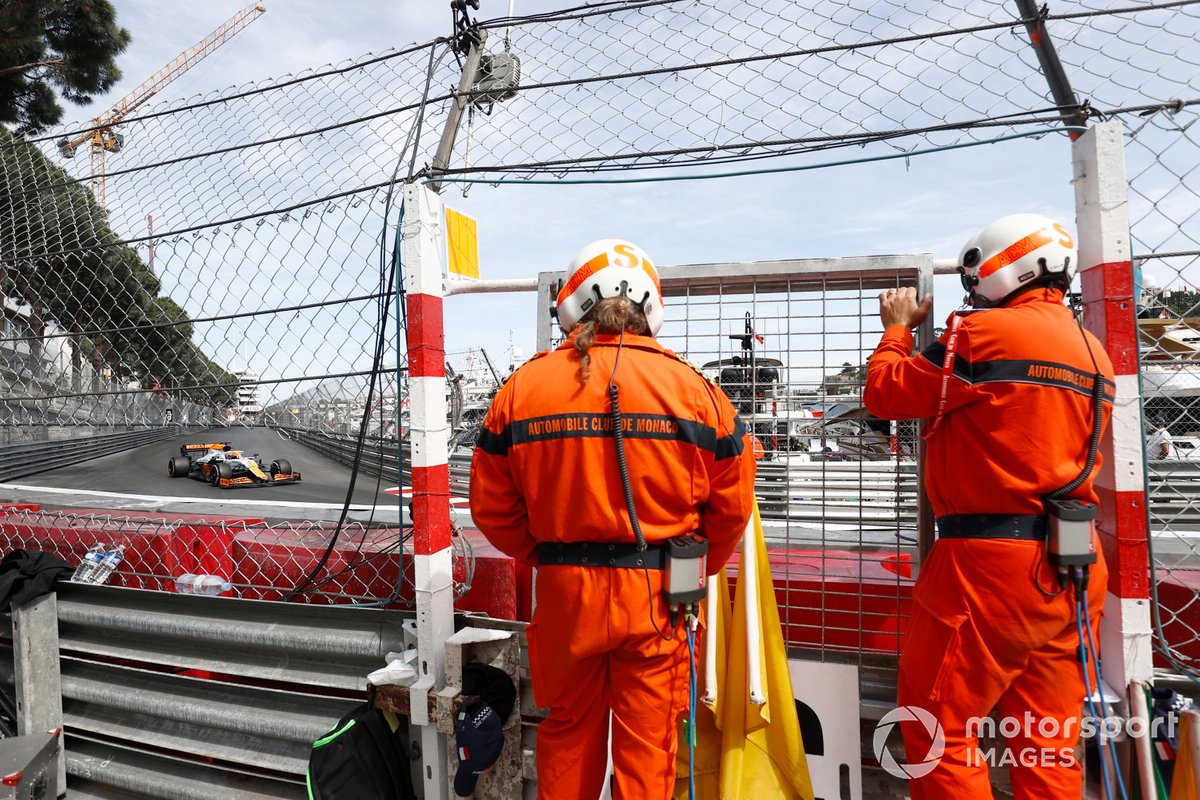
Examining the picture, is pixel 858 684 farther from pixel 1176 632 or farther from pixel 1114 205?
pixel 1114 205

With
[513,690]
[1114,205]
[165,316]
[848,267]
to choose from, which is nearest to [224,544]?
[165,316]

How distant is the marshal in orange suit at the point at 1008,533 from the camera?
177cm

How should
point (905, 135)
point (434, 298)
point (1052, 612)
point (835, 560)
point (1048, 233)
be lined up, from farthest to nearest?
1. point (835, 560)
2. point (434, 298)
3. point (905, 135)
4. point (1048, 233)
5. point (1052, 612)

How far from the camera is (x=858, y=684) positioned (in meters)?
2.23

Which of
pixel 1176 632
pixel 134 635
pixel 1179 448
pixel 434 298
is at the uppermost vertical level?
pixel 434 298

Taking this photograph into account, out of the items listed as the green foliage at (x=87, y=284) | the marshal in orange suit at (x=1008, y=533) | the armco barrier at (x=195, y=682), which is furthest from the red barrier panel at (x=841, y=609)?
the green foliage at (x=87, y=284)

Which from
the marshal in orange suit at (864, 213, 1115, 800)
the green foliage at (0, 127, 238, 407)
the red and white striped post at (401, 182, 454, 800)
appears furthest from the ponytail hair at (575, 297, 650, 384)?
the green foliage at (0, 127, 238, 407)

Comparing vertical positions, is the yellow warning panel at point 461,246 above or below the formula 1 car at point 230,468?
above

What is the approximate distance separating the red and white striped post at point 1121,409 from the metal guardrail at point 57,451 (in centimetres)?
612

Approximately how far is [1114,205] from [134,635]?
424cm

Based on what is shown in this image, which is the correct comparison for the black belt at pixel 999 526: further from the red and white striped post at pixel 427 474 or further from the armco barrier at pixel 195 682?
the armco barrier at pixel 195 682

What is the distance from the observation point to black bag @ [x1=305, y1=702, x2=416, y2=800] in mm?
2137

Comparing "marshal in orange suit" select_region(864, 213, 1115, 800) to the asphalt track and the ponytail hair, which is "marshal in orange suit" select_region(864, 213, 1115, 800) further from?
the asphalt track

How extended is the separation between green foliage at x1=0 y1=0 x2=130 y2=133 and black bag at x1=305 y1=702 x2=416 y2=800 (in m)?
11.9
